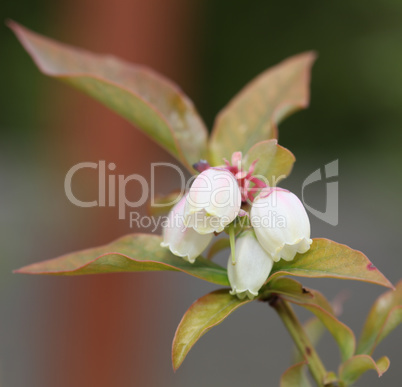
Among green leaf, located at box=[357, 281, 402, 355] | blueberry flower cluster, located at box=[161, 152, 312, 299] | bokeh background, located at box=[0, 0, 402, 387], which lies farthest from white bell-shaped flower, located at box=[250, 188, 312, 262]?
bokeh background, located at box=[0, 0, 402, 387]

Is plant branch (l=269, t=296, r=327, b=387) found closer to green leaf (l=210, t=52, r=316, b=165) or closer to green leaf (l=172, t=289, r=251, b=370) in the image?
green leaf (l=172, t=289, r=251, b=370)

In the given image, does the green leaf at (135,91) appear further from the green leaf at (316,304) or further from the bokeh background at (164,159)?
the bokeh background at (164,159)

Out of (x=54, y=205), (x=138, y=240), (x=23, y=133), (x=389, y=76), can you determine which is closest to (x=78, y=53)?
(x=138, y=240)

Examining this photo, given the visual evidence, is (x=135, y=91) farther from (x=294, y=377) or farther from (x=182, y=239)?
(x=294, y=377)

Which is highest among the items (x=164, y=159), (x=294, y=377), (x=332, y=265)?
(x=332, y=265)

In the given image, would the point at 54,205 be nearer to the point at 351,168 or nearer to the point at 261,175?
the point at 351,168

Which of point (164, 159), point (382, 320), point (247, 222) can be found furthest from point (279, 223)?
point (164, 159)
